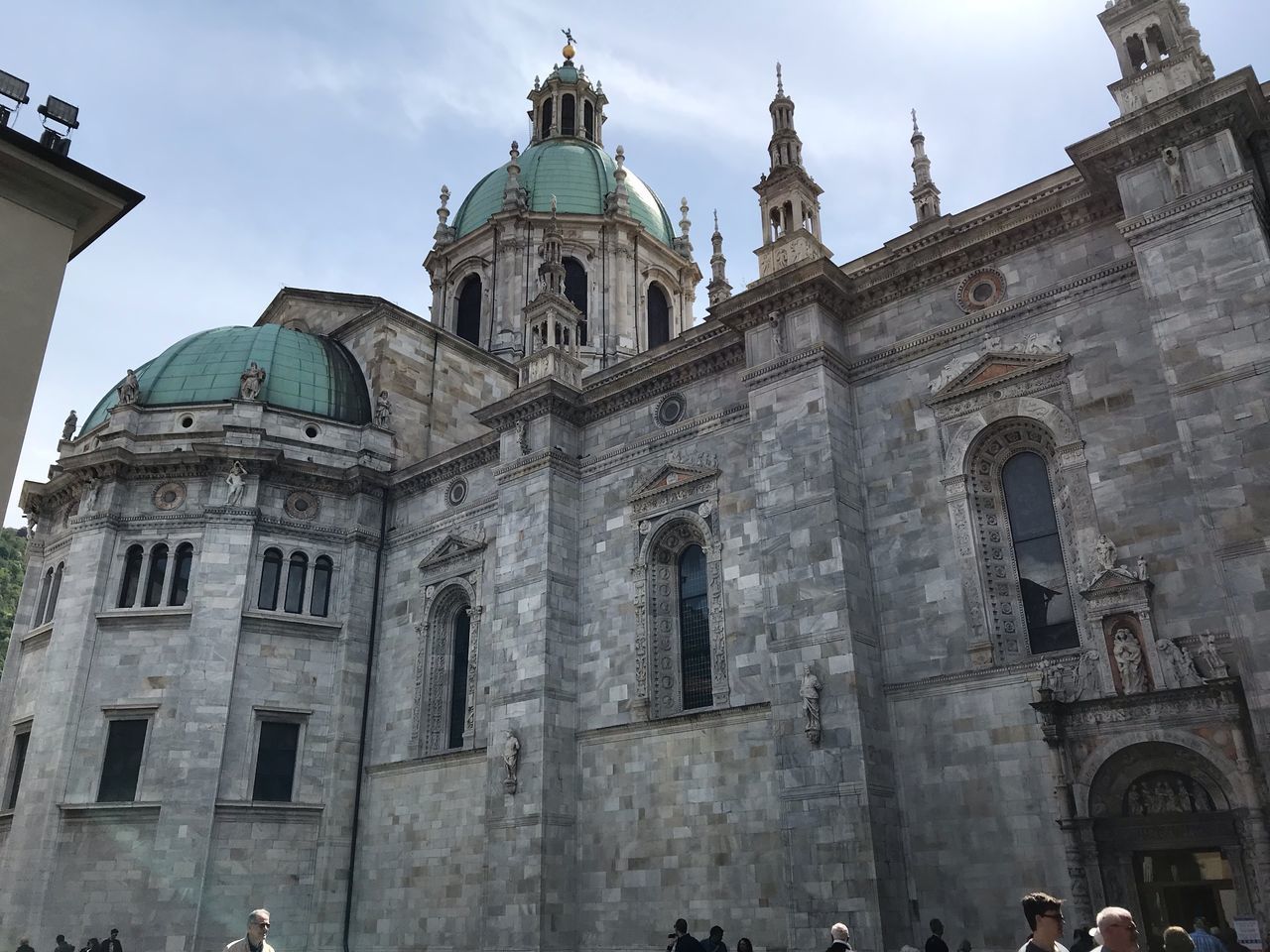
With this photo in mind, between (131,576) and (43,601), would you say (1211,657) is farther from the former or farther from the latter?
(43,601)

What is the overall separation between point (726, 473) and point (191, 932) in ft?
58.3

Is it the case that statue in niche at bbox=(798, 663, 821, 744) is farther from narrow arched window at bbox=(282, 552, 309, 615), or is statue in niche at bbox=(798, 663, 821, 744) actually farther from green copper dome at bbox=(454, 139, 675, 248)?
green copper dome at bbox=(454, 139, 675, 248)

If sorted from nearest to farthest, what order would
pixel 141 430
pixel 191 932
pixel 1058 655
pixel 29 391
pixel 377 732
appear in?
pixel 29 391
pixel 1058 655
pixel 191 932
pixel 377 732
pixel 141 430

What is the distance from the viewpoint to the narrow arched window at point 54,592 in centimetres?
3097

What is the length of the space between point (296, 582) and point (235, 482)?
3.48 m

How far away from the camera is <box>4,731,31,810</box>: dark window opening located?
29.1m

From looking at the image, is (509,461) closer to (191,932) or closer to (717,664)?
(717,664)

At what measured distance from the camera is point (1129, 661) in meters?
16.9

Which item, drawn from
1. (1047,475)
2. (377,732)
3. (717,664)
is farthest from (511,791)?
(1047,475)

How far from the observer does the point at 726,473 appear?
945 inches

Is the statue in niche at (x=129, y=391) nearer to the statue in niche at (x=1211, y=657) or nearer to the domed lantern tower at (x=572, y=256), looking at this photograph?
the domed lantern tower at (x=572, y=256)

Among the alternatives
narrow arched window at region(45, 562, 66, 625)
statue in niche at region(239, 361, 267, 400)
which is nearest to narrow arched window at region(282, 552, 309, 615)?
statue in niche at region(239, 361, 267, 400)

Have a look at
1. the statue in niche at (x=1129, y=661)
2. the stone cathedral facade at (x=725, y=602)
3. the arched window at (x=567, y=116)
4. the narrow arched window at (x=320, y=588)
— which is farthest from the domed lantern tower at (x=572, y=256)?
the statue in niche at (x=1129, y=661)

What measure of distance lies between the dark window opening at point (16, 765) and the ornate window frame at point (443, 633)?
1107 centimetres
